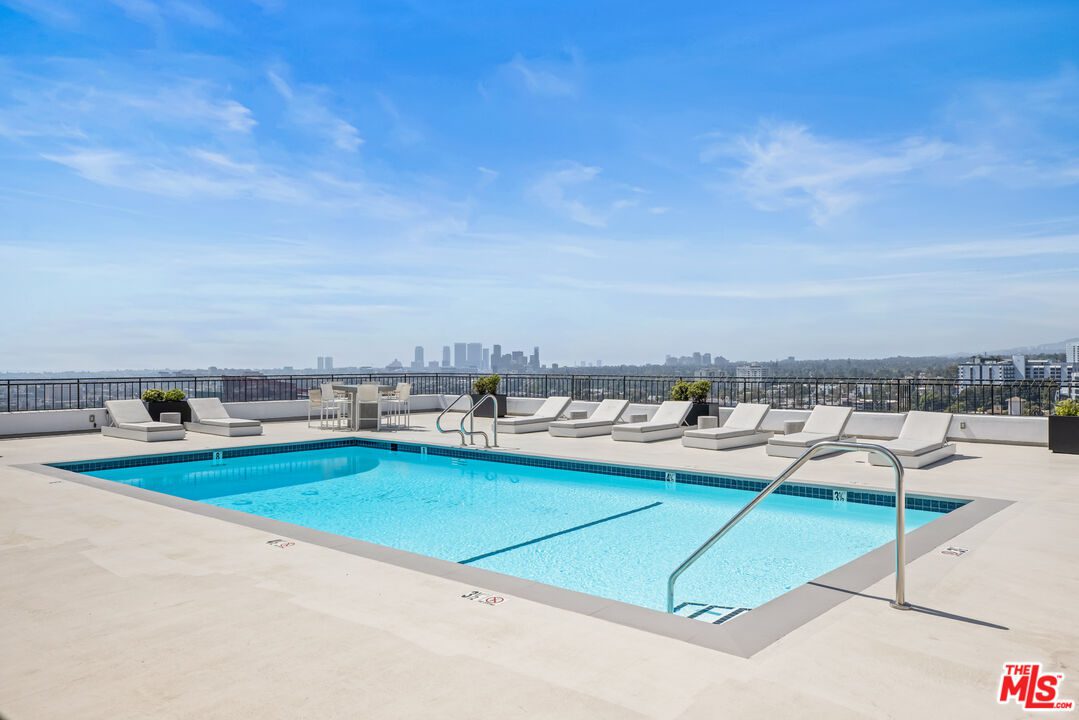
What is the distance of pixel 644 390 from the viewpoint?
16.0 meters

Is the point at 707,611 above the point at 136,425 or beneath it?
beneath

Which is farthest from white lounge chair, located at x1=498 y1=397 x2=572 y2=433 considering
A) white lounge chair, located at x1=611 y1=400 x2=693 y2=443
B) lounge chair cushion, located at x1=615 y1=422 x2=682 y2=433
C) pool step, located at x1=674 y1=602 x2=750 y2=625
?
pool step, located at x1=674 y1=602 x2=750 y2=625

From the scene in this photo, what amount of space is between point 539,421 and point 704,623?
31.2 ft

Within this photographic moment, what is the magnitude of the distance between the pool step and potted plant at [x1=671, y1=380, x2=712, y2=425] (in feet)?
26.3

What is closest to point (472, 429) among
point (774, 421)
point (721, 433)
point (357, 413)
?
point (357, 413)

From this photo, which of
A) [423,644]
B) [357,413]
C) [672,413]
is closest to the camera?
[423,644]

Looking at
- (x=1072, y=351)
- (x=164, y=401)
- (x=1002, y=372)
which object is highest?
(x=1072, y=351)

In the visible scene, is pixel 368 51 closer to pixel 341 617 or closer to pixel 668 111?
pixel 668 111

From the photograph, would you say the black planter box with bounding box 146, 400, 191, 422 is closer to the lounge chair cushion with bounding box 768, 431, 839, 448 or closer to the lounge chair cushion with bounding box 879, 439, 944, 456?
the lounge chair cushion with bounding box 768, 431, 839, 448

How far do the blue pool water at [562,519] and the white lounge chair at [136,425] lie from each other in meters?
1.83

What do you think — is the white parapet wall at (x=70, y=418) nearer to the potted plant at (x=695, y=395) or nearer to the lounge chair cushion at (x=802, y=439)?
the potted plant at (x=695, y=395)

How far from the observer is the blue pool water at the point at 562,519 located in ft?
16.3

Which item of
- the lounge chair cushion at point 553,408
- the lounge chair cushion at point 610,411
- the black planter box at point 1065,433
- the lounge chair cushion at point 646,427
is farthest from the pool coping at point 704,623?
the lounge chair cushion at point 553,408

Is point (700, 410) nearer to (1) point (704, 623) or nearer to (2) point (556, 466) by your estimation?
(2) point (556, 466)
